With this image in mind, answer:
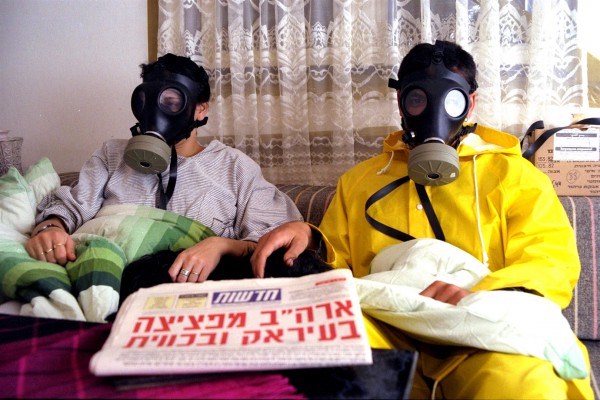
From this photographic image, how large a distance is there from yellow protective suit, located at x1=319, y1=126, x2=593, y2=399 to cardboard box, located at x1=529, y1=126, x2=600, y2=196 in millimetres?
220

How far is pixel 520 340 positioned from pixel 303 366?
1.44 ft

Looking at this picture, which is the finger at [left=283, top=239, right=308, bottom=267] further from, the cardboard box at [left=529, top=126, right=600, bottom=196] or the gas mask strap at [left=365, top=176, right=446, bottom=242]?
the cardboard box at [left=529, top=126, right=600, bottom=196]

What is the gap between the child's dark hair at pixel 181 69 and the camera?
1.41m

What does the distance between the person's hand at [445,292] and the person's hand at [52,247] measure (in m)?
0.74

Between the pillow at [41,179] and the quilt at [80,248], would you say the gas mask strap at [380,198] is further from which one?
the pillow at [41,179]

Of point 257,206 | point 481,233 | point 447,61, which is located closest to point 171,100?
point 257,206

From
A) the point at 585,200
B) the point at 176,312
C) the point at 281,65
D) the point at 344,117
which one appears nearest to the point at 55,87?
the point at 281,65

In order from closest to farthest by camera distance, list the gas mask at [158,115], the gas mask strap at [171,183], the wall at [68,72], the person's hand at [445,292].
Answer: the person's hand at [445,292] < the gas mask at [158,115] < the gas mask strap at [171,183] < the wall at [68,72]

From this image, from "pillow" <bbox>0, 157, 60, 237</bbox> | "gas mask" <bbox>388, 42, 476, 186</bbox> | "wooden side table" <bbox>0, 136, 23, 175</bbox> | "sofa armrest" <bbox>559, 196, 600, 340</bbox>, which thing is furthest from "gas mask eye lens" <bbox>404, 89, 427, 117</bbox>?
"wooden side table" <bbox>0, 136, 23, 175</bbox>

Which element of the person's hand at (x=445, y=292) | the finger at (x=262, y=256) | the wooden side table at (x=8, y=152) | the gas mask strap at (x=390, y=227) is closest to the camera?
the person's hand at (x=445, y=292)

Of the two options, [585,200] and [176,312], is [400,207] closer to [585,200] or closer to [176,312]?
[585,200]

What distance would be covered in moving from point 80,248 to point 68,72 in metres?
1.12

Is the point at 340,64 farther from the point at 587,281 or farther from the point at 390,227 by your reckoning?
the point at 587,281

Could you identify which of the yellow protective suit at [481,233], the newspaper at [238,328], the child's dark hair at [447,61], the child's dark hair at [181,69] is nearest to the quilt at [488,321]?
the yellow protective suit at [481,233]
